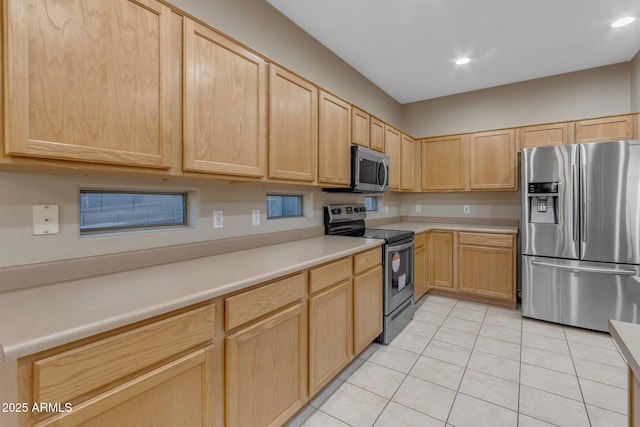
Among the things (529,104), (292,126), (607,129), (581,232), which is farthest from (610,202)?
(292,126)

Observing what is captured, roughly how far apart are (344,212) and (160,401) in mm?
2290

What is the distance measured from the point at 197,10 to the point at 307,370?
2.26m

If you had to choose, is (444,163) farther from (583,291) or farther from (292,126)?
(292,126)

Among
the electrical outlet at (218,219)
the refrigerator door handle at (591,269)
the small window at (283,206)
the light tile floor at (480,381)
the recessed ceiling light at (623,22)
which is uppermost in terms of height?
the recessed ceiling light at (623,22)

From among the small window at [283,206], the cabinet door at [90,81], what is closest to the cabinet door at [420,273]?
the small window at [283,206]

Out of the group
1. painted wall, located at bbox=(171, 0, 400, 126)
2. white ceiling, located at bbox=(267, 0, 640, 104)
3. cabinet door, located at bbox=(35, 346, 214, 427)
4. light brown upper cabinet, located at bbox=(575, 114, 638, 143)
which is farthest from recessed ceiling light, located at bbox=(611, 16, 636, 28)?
cabinet door, located at bbox=(35, 346, 214, 427)

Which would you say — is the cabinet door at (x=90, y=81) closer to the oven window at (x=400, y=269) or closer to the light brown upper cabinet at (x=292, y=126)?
the light brown upper cabinet at (x=292, y=126)

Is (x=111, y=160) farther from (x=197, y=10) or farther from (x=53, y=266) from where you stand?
(x=197, y=10)

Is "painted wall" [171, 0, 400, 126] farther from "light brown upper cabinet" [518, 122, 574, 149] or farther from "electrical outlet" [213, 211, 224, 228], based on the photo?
"light brown upper cabinet" [518, 122, 574, 149]

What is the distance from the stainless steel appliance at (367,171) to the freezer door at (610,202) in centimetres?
183

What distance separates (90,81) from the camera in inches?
44.3

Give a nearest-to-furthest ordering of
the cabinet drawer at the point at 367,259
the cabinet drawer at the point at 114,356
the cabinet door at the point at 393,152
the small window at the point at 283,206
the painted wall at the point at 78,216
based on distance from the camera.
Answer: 1. the cabinet drawer at the point at 114,356
2. the painted wall at the point at 78,216
3. the cabinet drawer at the point at 367,259
4. the small window at the point at 283,206
5. the cabinet door at the point at 393,152

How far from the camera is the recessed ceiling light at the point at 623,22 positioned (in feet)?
8.28

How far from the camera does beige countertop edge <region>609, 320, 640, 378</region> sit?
26.5 inches
